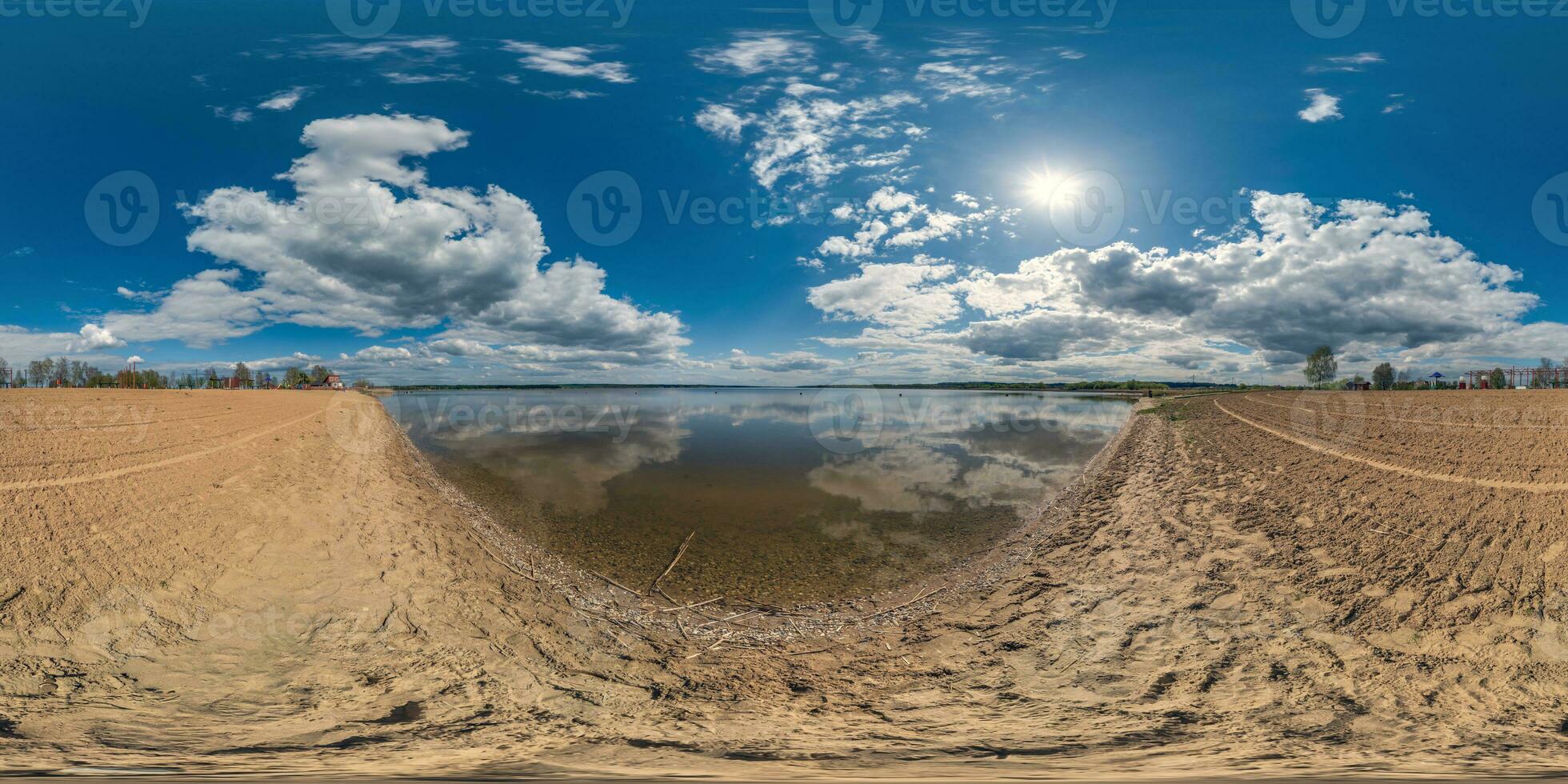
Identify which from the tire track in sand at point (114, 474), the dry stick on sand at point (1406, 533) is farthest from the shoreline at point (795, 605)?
the tire track in sand at point (114, 474)

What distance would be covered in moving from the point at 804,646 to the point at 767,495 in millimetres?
8268

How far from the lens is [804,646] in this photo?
22.7ft

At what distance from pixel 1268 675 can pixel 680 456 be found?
19.4 metres

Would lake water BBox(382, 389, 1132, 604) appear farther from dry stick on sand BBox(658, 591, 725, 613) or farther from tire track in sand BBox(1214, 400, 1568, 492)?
tire track in sand BBox(1214, 400, 1568, 492)

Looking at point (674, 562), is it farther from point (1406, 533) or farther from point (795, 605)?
point (1406, 533)

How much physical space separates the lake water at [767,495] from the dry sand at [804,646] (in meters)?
1.15

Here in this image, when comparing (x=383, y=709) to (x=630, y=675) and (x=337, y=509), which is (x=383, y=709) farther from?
(x=337, y=509)

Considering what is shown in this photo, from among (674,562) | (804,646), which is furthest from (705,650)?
(674,562)

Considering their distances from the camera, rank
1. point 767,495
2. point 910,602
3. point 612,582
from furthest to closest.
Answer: point 767,495 → point 612,582 → point 910,602

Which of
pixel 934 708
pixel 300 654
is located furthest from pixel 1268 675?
pixel 300 654

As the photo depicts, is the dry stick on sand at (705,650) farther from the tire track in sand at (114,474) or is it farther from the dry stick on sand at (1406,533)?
the tire track in sand at (114,474)

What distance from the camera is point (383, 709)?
5.06 m

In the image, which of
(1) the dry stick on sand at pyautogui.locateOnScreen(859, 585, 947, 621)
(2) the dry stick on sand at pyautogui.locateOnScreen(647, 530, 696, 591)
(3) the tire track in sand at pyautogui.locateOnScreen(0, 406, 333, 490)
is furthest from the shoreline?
(3) the tire track in sand at pyautogui.locateOnScreen(0, 406, 333, 490)

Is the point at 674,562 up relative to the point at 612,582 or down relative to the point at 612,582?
up
